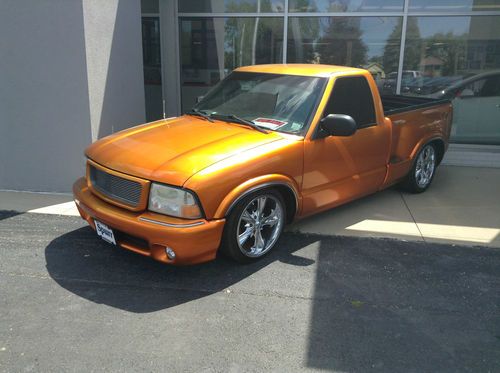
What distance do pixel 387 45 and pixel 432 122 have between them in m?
2.80

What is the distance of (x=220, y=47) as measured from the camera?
9.22m

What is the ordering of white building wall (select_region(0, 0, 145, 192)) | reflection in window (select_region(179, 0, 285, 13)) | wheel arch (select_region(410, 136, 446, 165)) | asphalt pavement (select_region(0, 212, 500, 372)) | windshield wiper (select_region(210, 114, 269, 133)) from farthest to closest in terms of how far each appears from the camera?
reflection in window (select_region(179, 0, 285, 13))
wheel arch (select_region(410, 136, 446, 165))
white building wall (select_region(0, 0, 145, 192))
windshield wiper (select_region(210, 114, 269, 133))
asphalt pavement (select_region(0, 212, 500, 372))

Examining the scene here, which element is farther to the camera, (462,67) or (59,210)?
(462,67)

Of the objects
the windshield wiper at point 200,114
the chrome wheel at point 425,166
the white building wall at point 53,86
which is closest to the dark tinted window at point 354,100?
the windshield wiper at point 200,114

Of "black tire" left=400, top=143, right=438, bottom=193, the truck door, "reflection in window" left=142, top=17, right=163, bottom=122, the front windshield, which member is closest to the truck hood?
the front windshield

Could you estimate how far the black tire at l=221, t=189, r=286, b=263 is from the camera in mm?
3824

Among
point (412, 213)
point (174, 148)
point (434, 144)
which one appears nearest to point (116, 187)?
point (174, 148)

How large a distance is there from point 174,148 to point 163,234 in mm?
834

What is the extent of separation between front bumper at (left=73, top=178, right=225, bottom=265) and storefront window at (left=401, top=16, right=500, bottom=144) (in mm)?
6331

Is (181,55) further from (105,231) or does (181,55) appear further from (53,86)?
(105,231)

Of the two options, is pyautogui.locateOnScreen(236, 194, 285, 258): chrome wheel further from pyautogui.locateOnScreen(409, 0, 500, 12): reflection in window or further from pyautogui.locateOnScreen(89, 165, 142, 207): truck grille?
pyautogui.locateOnScreen(409, 0, 500, 12): reflection in window

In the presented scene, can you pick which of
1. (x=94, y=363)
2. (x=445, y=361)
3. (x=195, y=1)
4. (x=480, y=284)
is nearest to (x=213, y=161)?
(x=94, y=363)

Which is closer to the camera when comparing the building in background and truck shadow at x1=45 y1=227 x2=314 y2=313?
truck shadow at x1=45 y1=227 x2=314 y2=313

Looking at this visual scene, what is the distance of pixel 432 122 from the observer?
6.25 metres
